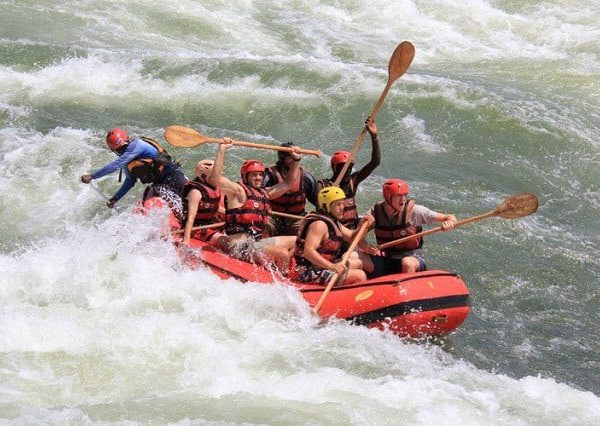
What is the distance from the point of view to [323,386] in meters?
5.98

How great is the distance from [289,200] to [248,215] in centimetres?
54

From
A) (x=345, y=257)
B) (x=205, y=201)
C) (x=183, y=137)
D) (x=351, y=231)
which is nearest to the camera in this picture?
(x=345, y=257)

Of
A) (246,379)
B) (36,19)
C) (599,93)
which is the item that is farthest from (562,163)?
(36,19)

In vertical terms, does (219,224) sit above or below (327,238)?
below

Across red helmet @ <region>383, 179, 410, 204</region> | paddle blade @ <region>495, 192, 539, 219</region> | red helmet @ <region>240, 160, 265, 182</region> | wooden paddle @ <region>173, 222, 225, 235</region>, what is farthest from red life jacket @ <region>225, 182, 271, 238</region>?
paddle blade @ <region>495, 192, 539, 219</region>

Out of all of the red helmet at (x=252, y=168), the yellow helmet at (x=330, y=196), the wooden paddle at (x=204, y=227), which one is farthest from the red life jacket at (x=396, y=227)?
the wooden paddle at (x=204, y=227)

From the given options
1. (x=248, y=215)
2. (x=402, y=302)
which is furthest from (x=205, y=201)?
(x=402, y=302)

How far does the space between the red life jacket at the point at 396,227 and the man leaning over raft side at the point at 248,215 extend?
677 millimetres

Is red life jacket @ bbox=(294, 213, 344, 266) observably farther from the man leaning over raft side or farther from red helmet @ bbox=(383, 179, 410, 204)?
red helmet @ bbox=(383, 179, 410, 204)

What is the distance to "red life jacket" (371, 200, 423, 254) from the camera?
23.7 ft

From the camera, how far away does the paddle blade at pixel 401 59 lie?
8727 mm

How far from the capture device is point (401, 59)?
28.7ft

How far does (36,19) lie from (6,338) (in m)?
9.88

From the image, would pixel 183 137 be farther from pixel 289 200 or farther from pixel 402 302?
pixel 402 302
